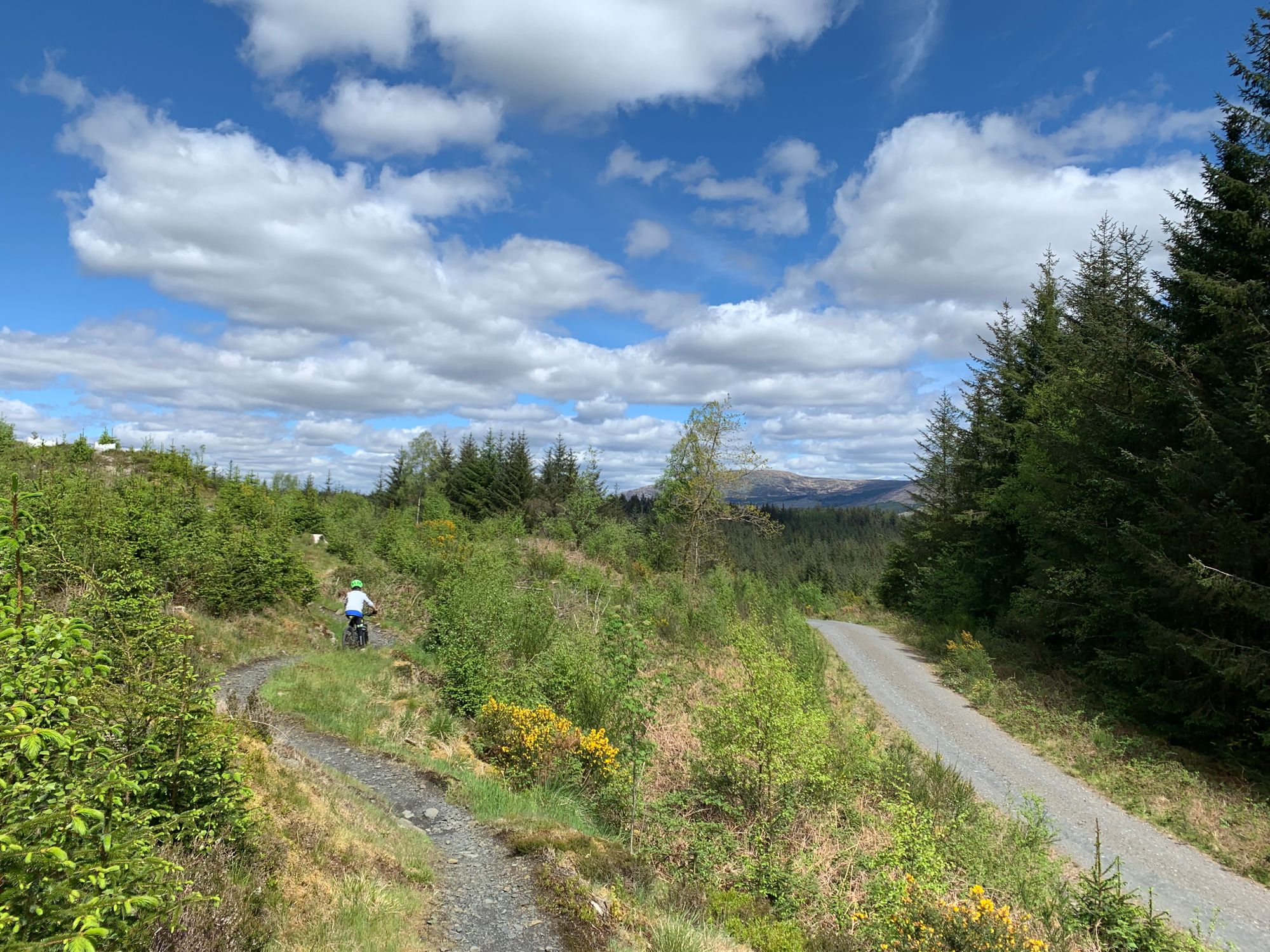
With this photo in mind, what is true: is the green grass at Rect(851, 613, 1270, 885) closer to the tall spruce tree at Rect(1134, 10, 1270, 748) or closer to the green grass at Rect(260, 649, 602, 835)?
the tall spruce tree at Rect(1134, 10, 1270, 748)

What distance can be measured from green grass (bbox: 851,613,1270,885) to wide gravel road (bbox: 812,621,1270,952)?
0.27 m

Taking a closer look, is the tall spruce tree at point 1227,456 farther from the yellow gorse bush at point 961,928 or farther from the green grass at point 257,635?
the green grass at point 257,635

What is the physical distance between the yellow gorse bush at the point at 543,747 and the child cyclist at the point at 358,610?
22.1 ft

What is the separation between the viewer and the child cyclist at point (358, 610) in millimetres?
15719

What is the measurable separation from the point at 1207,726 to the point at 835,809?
305 inches

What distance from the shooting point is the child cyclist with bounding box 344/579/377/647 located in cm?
1572

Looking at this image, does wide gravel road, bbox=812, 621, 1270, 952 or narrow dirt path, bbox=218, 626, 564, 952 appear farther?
wide gravel road, bbox=812, 621, 1270, 952

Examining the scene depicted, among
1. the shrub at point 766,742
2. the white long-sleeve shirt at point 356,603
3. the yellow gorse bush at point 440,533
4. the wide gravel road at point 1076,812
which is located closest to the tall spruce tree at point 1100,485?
the wide gravel road at point 1076,812

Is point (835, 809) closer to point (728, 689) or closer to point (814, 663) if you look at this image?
point (728, 689)

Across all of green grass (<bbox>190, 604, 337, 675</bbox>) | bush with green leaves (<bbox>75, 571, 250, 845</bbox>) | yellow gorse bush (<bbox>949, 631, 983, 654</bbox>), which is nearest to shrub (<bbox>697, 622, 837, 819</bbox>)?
bush with green leaves (<bbox>75, 571, 250, 845</bbox>)

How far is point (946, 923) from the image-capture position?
579 cm

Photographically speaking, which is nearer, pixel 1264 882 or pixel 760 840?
pixel 1264 882

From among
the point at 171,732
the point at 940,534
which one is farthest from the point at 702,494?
the point at 171,732

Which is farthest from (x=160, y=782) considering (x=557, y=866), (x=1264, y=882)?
(x=1264, y=882)
